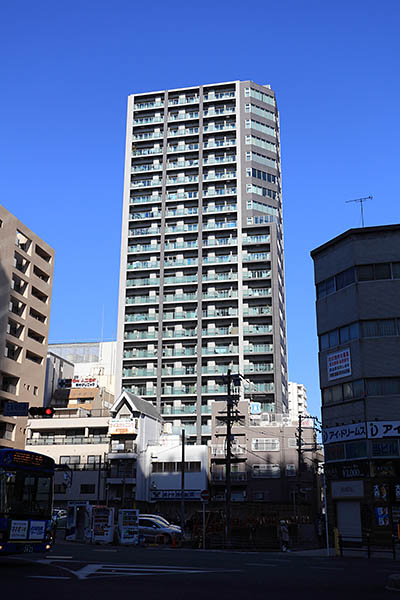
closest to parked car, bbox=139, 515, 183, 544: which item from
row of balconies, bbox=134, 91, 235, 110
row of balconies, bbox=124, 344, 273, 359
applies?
row of balconies, bbox=124, 344, 273, 359

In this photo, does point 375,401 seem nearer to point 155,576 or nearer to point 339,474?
point 339,474

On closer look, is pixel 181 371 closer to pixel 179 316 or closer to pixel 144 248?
pixel 179 316

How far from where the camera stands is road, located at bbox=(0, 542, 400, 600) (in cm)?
1237

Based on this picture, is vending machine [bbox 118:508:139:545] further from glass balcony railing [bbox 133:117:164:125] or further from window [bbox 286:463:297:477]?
glass balcony railing [bbox 133:117:164:125]

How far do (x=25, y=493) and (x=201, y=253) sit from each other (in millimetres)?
78417

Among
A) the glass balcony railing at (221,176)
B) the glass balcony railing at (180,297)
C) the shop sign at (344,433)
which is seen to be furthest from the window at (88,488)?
the glass balcony railing at (221,176)

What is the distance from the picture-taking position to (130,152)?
105 metres

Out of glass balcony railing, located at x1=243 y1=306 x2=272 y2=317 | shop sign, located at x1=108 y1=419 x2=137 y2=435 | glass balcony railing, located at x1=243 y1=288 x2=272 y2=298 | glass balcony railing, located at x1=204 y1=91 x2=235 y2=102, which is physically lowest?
shop sign, located at x1=108 y1=419 x2=137 y2=435

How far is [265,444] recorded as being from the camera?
237 ft

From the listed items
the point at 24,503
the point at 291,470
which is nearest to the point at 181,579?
the point at 24,503

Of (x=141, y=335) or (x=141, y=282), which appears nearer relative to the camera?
(x=141, y=335)

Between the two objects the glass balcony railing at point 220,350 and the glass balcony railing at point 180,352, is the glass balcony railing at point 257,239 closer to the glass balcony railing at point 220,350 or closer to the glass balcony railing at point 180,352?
the glass balcony railing at point 220,350

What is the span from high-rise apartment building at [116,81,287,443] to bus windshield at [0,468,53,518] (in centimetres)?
6458

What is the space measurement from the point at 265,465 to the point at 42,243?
1480 inches
